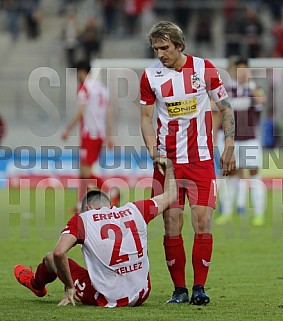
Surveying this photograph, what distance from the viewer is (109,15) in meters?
31.0

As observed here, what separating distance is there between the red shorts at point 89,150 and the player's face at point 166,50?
8.25 meters

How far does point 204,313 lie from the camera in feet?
26.0

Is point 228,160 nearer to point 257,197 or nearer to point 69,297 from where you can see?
point 69,297

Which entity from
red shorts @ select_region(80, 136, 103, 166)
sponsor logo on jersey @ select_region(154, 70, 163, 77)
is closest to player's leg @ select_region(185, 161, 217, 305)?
sponsor logo on jersey @ select_region(154, 70, 163, 77)

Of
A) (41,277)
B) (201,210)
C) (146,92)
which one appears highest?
(146,92)

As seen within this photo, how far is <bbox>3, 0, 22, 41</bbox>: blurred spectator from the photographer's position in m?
31.3

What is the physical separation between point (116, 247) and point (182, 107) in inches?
54.0

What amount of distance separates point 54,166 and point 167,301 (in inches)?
500

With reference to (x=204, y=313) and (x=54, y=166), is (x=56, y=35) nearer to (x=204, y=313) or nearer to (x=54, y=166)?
(x=54, y=166)

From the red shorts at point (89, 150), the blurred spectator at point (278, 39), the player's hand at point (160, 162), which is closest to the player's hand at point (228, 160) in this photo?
the player's hand at point (160, 162)

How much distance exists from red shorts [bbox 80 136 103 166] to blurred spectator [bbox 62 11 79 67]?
1251 cm

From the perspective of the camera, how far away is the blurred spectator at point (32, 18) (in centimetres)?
3155

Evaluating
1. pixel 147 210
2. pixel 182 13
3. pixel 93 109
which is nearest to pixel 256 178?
pixel 93 109

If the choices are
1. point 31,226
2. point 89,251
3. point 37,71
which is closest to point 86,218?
point 89,251
